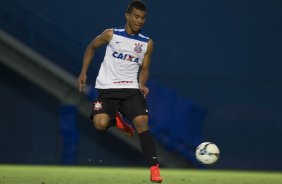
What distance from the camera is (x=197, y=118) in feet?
56.5

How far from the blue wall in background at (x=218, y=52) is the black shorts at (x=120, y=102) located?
24.4 ft

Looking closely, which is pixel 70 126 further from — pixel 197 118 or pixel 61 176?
pixel 61 176

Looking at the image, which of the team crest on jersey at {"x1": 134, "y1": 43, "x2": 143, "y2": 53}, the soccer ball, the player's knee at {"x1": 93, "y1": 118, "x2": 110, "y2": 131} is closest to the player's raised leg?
the player's knee at {"x1": 93, "y1": 118, "x2": 110, "y2": 131}

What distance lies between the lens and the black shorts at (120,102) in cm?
970

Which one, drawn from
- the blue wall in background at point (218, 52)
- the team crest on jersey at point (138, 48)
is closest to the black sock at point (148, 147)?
the team crest on jersey at point (138, 48)

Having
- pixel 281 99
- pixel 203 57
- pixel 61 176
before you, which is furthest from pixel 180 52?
pixel 61 176

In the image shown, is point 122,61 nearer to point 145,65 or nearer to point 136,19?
point 145,65

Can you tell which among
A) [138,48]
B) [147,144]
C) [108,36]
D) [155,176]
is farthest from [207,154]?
[108,36]

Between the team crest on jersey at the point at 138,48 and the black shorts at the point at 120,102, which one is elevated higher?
the team crest on jersey at the point at 138,48

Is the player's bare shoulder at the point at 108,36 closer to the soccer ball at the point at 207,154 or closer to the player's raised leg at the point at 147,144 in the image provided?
the player's raised leg at the point at 147,144

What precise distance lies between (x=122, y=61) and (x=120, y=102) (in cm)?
52

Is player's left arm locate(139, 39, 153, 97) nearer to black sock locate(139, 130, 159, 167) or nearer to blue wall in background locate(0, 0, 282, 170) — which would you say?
black sock locate(139, 130, 159, 167)

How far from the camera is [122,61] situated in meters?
9.86

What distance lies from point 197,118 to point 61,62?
326 cm
